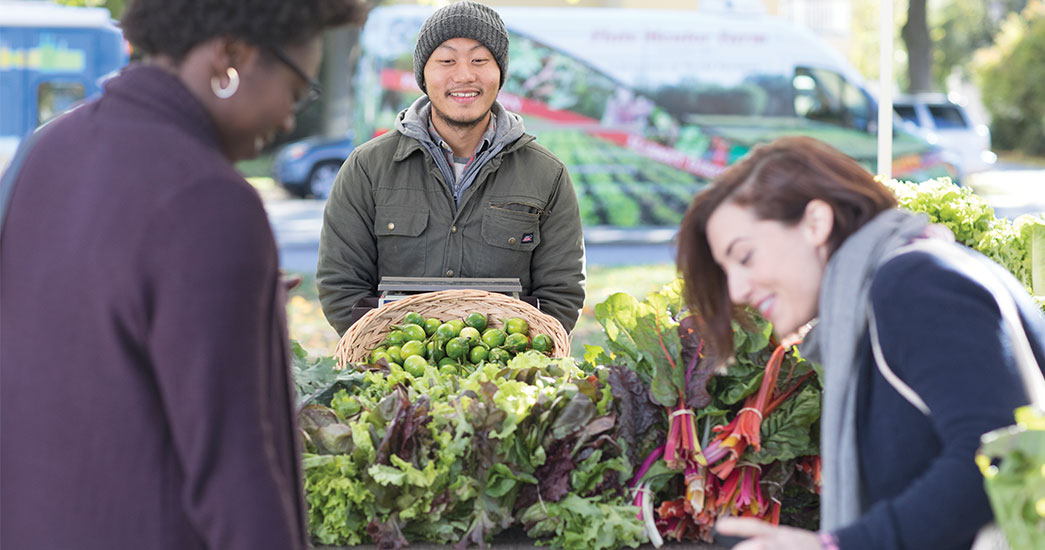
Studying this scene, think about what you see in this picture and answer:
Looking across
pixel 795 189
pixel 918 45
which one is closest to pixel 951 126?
pixel 918 45

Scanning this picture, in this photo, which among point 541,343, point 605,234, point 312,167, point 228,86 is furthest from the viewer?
point 312,167

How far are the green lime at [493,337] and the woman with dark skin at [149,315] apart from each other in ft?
5.95

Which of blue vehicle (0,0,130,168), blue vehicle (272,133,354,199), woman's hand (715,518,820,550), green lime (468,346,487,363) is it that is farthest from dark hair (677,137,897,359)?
blue vehicle (272,133,354,199)

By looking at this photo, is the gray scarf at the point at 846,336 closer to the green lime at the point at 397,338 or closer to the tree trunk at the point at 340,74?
the green lime at the point at 397,338

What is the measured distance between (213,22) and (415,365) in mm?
1714

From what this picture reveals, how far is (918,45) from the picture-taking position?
2272cm

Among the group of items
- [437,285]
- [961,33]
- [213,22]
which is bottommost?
[961,33]

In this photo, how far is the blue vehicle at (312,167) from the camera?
19.8m

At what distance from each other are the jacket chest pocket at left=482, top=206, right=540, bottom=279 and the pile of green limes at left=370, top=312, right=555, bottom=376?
1.56ft

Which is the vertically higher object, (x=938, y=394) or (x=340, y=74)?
(x=938, y=394)

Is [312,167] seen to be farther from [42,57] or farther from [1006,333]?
[1006,333]

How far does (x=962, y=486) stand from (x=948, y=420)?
0.32 feet

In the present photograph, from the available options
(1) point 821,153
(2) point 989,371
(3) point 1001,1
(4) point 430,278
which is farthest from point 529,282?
(3) point 1001,1

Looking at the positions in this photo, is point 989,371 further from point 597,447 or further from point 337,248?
point 337,248
